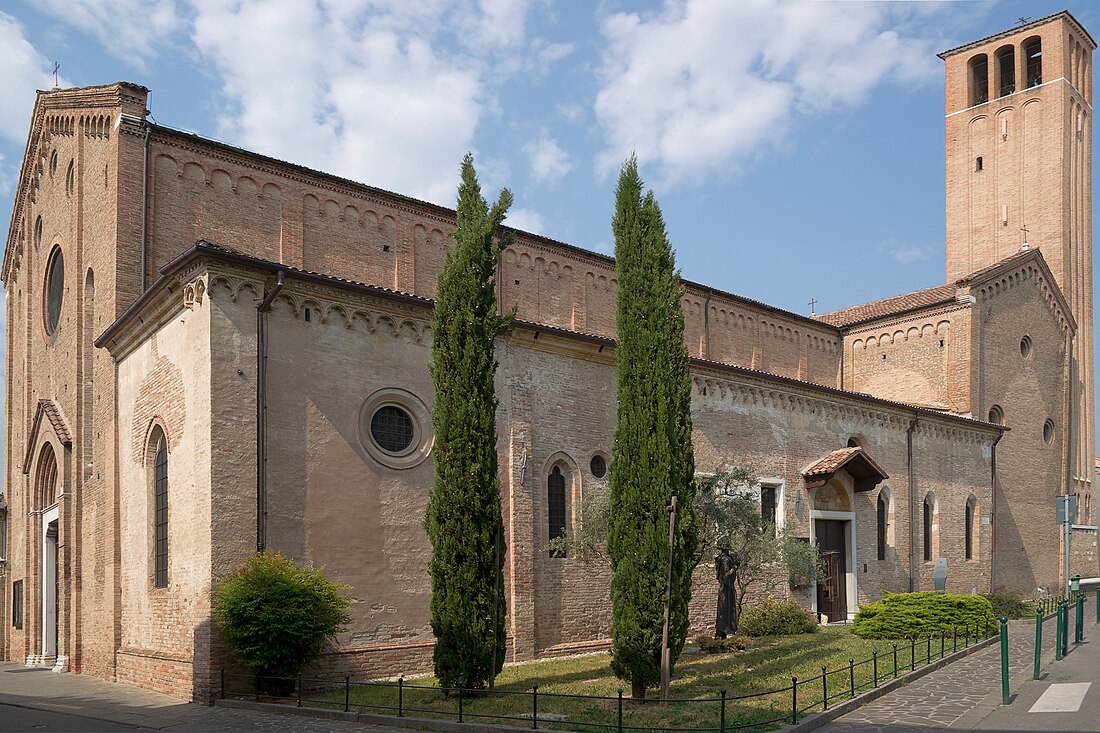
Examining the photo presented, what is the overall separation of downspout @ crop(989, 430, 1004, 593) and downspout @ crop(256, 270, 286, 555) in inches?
1054

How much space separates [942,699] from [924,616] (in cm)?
689

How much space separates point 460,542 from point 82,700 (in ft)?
23.4

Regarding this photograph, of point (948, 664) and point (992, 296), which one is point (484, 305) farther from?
point (992, 296)

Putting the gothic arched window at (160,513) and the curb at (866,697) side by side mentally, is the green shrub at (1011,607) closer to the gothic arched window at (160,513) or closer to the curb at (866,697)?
the curb at (866,697)

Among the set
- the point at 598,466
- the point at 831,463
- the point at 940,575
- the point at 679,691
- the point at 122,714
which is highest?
the point at 598,466

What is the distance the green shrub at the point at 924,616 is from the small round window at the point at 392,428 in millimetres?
10969

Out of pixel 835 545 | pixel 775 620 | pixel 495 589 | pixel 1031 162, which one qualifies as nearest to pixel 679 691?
pixel 495 589

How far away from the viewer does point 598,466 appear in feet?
66.6

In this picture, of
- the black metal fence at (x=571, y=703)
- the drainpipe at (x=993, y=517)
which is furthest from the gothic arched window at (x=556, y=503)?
the drainpipe at (x=993, y=517)

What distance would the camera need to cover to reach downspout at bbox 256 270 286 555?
14547mm

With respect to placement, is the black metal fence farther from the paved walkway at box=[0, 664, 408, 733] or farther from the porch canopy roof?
the porch canopy roof

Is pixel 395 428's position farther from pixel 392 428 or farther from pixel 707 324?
pixel 707 324

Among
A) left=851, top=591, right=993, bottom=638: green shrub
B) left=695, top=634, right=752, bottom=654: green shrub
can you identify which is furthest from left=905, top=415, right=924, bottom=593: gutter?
left=695, top=634, right=752, bottom=654: green shrub

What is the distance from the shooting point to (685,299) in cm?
2969
